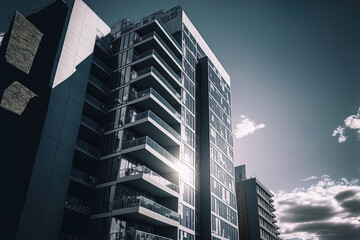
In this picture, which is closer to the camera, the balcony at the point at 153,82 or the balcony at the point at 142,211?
the balcony at the point at 142,211

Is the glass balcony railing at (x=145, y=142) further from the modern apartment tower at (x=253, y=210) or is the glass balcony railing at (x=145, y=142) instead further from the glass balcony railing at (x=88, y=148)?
the modern apartment tower at (x=253, y=210)

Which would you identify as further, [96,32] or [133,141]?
[96,32]

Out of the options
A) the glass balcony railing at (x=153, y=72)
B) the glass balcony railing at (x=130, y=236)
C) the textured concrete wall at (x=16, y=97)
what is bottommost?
the glass balcony railing at (x=130, y=236)

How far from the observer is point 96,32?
4122 centimetres

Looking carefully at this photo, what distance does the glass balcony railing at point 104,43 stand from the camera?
41.6m

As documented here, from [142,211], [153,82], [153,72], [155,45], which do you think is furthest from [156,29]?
[142,211]

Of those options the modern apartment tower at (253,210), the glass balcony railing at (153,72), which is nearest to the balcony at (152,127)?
the glass balcony railing at (153,72)

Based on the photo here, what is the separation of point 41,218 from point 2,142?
7.69 m

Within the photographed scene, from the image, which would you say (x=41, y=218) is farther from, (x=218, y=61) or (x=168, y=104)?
(x=218, y=61)

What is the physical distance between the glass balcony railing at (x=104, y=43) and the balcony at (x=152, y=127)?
12349mm

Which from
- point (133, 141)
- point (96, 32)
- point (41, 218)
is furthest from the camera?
point (96, 32)

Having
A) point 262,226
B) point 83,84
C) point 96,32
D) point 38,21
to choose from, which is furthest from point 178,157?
point 262,226

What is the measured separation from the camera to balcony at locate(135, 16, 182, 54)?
4200 cm

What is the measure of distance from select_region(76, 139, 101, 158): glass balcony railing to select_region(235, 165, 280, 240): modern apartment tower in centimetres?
5427
